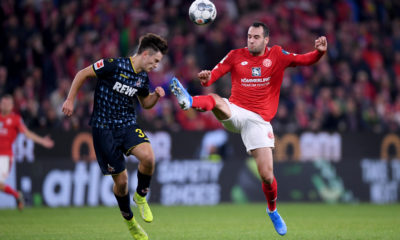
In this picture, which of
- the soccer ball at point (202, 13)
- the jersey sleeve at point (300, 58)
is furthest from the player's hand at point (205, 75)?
the jersey sleeve at point (300, 58)

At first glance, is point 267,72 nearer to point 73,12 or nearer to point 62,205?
point 62,205

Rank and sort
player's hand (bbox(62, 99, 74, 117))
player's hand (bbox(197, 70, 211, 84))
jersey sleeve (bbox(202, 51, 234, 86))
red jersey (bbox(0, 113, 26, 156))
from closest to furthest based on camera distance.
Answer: player's hand (bbox(62, 99, 74, 117))
player's hand (bbox(197, 70, 211, 84))
jersey sleeve (bbox(202, 51, 234, 86))
red jersey (bbox(0, 113, 26, 156))

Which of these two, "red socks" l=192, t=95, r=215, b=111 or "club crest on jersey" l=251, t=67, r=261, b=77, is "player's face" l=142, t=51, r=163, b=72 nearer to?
"red socks" l=192, t=95, r=215, b=111

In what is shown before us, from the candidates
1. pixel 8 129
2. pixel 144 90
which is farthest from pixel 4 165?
pixel 144 90

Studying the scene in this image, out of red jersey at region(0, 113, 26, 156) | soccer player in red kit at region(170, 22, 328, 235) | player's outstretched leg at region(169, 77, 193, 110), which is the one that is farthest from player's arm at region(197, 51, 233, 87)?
red jersey at region(0, 113, 26, 156)

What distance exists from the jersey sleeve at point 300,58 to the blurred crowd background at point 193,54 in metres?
6.92

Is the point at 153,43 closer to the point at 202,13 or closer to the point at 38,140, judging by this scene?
the point at 202,13

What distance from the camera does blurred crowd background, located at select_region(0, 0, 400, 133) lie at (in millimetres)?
15664

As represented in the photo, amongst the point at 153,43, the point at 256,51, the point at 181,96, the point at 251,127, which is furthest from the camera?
the point at 256,51

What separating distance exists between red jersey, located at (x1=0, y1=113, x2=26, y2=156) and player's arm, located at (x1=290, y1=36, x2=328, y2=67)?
658 centimetres

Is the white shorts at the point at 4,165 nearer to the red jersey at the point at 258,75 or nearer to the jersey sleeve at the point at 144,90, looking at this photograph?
the jersey sleeve at the point at 144,90

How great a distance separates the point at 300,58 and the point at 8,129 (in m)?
6.91

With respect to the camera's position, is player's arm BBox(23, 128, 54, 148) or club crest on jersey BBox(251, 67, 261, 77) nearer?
club crest on jersey BBox(251, 67, 261, 77)

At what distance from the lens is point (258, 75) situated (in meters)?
8.29
